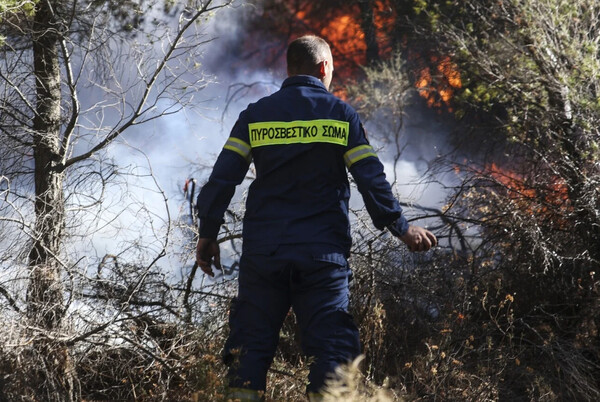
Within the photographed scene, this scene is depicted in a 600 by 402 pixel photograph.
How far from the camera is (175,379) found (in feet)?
14.9

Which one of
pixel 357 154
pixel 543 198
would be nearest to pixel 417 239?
pixel 357 154

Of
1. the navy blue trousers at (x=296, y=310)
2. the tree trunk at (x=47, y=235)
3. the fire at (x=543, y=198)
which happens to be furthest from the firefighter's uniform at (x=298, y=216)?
the fire at (x=543, y=198)

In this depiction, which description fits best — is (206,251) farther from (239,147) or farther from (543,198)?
(543,198)

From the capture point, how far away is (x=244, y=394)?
313 cm

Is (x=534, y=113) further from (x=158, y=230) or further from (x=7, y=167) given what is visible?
(x=7, y=167)

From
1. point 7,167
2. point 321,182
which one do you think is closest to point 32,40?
point 7,167

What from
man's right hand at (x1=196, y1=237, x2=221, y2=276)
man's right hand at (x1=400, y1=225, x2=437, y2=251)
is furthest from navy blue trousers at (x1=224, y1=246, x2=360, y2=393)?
man's right hand at (x1=400, y1=225, x2=437, y2=251)

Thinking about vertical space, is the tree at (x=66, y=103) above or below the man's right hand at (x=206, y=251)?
above

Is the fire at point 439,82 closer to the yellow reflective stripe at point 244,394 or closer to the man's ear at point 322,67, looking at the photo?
the man's ear at point 322,67

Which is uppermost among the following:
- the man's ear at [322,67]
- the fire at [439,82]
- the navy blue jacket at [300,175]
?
the fire at [439,82]

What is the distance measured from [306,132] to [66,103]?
116 inches

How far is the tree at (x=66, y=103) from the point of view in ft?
16.1

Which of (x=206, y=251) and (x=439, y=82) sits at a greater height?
(x=439, y=82)

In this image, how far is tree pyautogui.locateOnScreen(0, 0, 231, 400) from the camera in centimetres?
489
